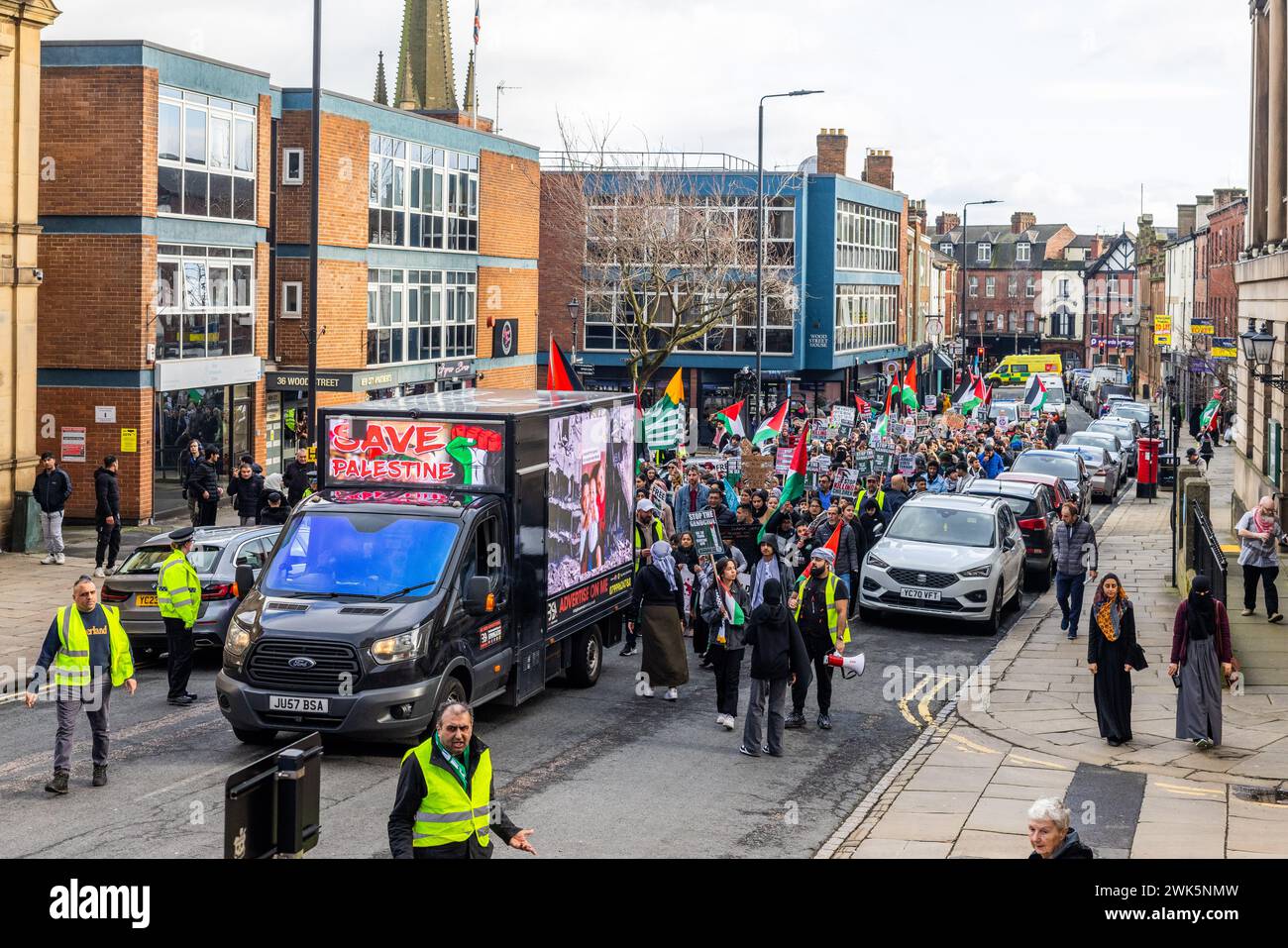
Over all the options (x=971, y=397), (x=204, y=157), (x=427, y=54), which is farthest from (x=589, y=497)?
(x=427, y=54)

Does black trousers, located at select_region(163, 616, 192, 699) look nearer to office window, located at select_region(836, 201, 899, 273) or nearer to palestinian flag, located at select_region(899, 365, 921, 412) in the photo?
palestinian flag, located at select_region(899, 365, 921, 412)

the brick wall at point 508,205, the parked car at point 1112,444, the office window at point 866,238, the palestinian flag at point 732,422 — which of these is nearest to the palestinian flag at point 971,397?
the parked car at point 1112,444

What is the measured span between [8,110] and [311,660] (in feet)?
57.7

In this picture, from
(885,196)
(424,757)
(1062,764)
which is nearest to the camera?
(424,757)

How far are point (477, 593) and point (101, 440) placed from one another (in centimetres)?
1886

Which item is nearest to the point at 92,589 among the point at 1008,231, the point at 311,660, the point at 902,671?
the point at 311,660

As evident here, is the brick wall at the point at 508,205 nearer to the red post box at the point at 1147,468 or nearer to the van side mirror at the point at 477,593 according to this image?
the red post box at the point at 1147,468

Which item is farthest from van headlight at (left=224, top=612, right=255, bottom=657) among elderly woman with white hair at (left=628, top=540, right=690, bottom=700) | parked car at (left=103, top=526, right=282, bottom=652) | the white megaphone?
the white megaphone

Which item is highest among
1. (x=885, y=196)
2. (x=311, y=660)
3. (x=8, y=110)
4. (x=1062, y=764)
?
(x=885, y=196)

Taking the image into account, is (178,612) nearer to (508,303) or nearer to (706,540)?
(706,540)

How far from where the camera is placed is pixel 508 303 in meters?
49.5

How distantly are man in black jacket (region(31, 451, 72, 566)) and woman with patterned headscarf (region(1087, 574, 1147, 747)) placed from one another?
16618 mm

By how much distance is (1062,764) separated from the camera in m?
13.6
